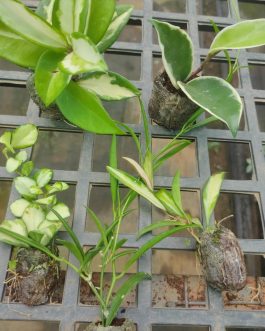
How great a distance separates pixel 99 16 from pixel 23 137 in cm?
30

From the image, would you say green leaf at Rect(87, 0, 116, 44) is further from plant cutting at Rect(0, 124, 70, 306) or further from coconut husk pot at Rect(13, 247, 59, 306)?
coconut husk pot at Rect(13, 247, 59, 306)

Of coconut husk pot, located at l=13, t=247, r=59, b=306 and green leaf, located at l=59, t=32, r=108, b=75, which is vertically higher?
green leaf, located at l=59, t=32, r=108, b=75

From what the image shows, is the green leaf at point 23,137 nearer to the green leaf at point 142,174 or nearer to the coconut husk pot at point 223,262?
the green leaf at point 142,174

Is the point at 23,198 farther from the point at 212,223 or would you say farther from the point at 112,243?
the point at 212,223

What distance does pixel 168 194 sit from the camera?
66 cm

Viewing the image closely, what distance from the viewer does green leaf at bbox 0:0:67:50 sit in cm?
48

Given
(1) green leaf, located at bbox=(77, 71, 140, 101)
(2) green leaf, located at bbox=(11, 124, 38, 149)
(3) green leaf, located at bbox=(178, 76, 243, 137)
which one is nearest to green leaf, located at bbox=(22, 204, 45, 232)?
(2) green leaf, located at bbox=(11, 124, 38, 149)

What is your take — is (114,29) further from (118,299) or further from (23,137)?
(118,299)

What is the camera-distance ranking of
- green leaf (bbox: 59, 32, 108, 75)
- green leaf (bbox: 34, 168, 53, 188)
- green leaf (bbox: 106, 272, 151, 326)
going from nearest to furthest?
1. green leaf (bbox: 59, 32, 108, 75)
2. green leaf (bbox: 106, 272, 151, 326)
3. green leaf (bbox: 34, 168, 53, 188)

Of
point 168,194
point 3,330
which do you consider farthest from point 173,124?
point 3,330

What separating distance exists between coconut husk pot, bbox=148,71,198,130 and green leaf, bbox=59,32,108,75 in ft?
0.81

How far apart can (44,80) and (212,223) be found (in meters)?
0.42

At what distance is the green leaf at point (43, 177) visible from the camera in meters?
0.66

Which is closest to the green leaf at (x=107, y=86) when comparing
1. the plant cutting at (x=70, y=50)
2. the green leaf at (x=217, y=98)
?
the plant cutting at (x=70, y=50)
